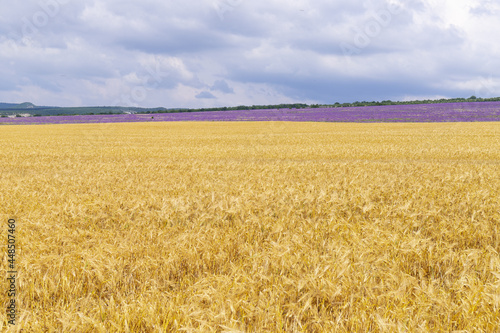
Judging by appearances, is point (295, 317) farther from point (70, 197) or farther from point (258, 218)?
point (70, 197)

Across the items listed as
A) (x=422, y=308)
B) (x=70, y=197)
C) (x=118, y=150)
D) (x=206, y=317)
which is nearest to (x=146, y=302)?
(x=206, y=317)

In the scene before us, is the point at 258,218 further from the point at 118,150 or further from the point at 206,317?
the point at 118,150

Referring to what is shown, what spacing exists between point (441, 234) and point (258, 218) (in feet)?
8.43

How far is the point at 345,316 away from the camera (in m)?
2.76

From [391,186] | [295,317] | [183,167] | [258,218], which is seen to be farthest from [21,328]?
[183,167]

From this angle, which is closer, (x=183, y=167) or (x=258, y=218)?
(x=258, y=218)

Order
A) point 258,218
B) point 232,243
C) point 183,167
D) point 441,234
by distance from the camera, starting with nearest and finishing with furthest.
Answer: point 232,243 → point 441,234 → point 258,218 → point 183,167

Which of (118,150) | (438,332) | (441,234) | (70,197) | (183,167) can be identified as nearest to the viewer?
(438,332)

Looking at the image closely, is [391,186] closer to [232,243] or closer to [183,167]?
[232,243]

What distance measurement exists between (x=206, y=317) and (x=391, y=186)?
259 inches

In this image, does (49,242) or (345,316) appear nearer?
(345,316)

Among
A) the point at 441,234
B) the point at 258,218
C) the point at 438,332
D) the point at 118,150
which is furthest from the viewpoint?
the point at 118,150

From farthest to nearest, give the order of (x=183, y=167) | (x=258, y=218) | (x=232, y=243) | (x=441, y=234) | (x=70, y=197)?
(x=183, y=167)
(x=70, y=197)
(x=258, y=218)
(x=441, y=234)
(x=232, y=243)

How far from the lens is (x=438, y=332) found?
8.34ft
